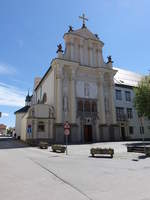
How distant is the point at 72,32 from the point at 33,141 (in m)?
22.4

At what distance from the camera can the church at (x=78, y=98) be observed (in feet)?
99.8

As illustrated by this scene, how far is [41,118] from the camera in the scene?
30109mm

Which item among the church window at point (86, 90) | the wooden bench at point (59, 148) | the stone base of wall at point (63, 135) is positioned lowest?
the wooden bench at point (59, 148)

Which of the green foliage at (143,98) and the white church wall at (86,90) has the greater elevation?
the white church wall at (86,90)

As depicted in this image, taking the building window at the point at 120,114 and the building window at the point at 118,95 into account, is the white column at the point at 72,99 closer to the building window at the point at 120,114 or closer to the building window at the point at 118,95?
the building window at the point at 120,114

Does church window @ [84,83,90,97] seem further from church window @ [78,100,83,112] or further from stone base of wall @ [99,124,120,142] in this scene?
stone base of wall @ [99,124,120,142]

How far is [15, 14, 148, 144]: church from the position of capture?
3042 cm

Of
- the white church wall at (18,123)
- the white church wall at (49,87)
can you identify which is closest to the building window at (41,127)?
the white church wall at (49,87)

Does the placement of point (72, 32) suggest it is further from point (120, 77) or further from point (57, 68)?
point (120, 77)

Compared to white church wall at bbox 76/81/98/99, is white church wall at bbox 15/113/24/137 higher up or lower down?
lower down

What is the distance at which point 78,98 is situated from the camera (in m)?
34.0

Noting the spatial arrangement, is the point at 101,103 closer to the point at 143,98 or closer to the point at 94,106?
the point at 94,106

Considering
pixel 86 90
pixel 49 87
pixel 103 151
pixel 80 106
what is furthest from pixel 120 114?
pixel 103 151

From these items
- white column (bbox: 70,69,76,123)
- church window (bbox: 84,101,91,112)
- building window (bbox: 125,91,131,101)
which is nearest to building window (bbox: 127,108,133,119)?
building window (bbox: 125,91,131,101)
